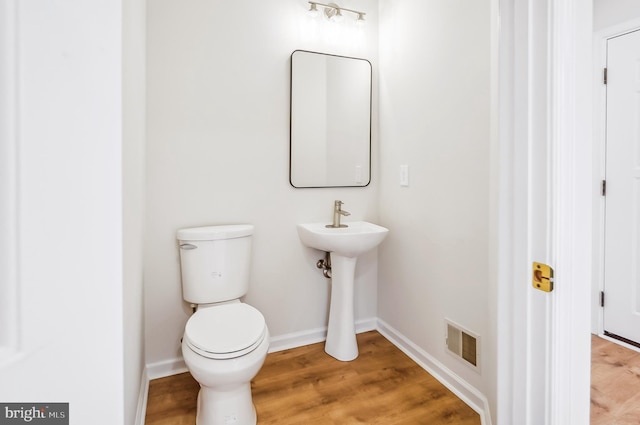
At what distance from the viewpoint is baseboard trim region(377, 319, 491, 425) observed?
5.47 ft

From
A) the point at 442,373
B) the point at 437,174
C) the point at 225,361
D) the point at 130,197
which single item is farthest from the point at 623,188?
the point at 130,197

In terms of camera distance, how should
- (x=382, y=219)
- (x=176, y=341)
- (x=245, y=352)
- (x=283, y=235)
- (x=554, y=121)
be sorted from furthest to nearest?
(x=382, y=219), (x=283, y=235), (x=176, y=341), (x=245, y=352), (x=554, y=121)

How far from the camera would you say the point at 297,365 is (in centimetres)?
212

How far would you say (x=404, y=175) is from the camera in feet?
7.42

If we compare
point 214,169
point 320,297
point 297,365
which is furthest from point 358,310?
point 214,169

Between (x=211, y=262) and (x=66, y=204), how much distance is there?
4.47ft

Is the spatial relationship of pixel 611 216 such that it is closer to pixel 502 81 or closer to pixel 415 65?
pixel 415 65

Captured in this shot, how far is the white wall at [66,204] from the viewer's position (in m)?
0.54

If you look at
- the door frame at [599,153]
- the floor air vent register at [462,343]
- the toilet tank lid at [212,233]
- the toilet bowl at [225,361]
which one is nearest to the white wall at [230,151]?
the toilet tank lid at [212,233]

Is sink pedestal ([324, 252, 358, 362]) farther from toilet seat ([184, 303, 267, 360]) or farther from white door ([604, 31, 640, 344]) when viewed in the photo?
white door ([604, 31, 640, 344])

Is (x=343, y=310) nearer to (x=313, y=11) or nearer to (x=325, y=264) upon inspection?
(x=325, y=264)

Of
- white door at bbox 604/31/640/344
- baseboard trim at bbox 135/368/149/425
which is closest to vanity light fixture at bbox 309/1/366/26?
white door at bbox 604/31/640/344

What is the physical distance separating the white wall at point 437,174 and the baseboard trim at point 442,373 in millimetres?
36

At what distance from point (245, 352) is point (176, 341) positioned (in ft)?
2.77
